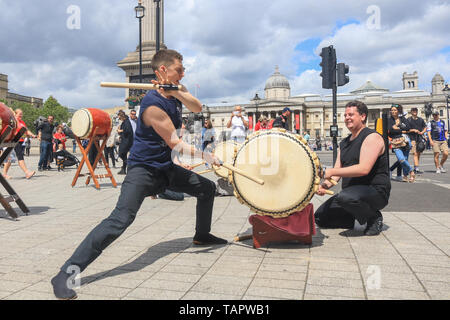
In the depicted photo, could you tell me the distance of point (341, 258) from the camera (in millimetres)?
3627

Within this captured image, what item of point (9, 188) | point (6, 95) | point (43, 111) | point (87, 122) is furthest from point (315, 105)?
point (9, 188)

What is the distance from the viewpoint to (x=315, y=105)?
111438mm

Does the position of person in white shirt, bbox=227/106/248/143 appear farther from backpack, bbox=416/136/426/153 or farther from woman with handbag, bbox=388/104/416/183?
backpack, bbox=416/136/426/153

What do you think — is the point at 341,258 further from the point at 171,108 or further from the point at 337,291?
the point at 171,108

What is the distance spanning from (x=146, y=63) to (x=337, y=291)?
127 ft

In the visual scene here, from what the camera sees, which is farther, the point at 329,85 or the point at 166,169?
the point at 329,85

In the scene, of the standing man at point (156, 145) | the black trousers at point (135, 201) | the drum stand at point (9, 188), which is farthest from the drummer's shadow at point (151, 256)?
the drum stand at point (9, 188)

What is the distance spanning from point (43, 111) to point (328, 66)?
10175 cm

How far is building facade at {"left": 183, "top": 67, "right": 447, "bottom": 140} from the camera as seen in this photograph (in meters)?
104

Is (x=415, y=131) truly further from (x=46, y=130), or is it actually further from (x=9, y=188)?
(x=46, y=130)

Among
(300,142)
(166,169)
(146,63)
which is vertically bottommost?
(166,169)

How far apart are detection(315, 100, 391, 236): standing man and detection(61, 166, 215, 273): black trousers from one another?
4.53 feet
